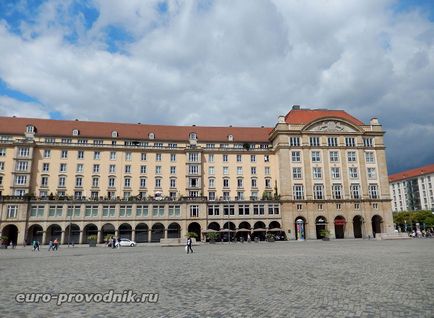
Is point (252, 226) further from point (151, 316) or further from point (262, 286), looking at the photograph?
point (151, 316)

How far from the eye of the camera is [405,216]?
110375 mm

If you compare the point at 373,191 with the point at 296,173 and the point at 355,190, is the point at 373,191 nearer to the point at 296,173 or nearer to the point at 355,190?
the point at 355,190

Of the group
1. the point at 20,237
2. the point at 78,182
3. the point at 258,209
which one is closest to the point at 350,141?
the point at 258,209

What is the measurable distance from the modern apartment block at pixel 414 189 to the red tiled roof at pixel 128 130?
79.0 metres

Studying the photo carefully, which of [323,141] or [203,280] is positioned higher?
[323,141]

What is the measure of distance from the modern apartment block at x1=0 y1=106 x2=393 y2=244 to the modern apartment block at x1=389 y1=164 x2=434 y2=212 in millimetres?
66461

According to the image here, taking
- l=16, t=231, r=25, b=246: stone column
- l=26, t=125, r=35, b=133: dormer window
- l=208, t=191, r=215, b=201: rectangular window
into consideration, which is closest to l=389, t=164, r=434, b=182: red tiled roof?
l=208, t=191, r=215, b=201: rectangular window

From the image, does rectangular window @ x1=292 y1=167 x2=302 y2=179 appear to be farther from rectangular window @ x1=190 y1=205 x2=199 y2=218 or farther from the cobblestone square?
the cobblestone square

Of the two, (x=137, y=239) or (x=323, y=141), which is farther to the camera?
(x=323, y=141)

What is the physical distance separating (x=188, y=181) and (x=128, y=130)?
17741mm

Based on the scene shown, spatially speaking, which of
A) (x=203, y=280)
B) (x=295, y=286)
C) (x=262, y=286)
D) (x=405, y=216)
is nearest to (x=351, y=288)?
(x=295, y=286)

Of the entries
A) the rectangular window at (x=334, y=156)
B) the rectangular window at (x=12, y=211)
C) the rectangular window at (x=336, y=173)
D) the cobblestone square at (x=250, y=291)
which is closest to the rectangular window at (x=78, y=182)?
the rectangular window at (x=12, y=211)

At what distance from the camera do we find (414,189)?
134 m

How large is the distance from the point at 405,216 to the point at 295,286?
114285 mm
